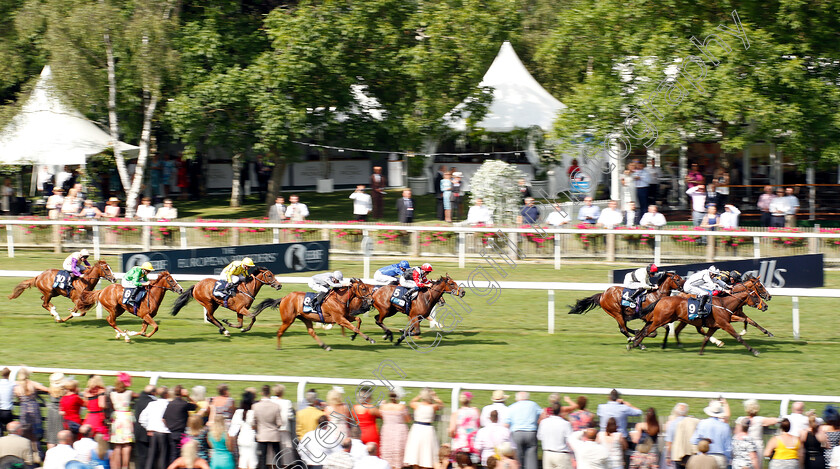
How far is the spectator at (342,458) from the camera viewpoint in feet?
26.1

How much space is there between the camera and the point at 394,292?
12.6 m

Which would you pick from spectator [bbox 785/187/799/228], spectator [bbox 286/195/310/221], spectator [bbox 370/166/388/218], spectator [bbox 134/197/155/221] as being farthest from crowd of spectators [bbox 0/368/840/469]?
spectator [bbox 370/166/388/218]

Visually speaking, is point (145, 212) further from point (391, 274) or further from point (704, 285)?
point (704, 285)

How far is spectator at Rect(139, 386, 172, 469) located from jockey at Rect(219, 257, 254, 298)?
428 centimetres

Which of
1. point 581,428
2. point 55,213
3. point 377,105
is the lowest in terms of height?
point 581,428

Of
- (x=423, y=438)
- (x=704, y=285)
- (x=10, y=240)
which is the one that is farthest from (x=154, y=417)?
(x=10, y=240)

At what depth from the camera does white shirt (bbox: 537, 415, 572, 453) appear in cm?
819

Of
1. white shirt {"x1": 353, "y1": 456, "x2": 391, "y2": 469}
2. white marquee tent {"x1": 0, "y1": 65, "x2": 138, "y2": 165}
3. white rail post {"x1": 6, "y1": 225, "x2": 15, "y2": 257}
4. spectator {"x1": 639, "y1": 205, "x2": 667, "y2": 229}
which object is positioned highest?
white marquee tent {"x1": 0, "y1": 65, "x2": 138, "y2": 165}

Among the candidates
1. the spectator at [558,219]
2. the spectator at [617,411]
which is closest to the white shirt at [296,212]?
the spectator at [558,219]

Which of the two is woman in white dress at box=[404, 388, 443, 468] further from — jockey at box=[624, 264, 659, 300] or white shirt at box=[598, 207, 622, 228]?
white shirt at box=[598, 207, 622, 228]

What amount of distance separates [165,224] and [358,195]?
3736mm

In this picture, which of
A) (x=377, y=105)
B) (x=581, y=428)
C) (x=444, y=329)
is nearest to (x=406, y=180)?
(x=377, y=105)

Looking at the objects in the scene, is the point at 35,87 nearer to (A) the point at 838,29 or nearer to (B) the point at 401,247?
(B) the point at 401,247

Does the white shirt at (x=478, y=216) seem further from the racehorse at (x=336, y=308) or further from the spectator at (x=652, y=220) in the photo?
the racehorse at (x=336, y=308)
